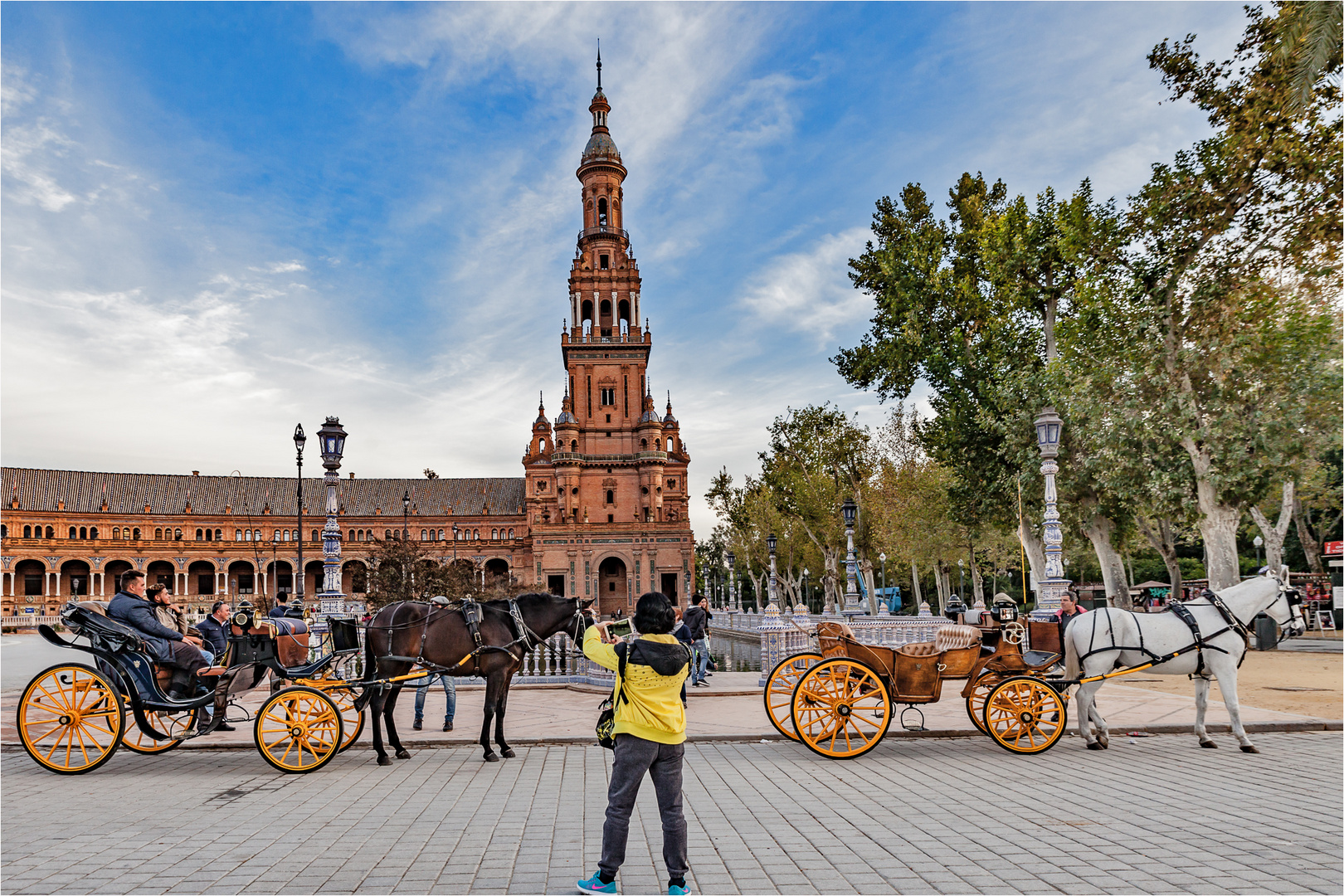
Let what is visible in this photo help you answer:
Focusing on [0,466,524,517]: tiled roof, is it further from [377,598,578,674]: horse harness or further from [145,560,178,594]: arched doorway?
[377,598,578,674]: horse harness

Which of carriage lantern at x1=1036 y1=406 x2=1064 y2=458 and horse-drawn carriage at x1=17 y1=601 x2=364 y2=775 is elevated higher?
carriage lantern at x1=1036 y1=406 x2=1064 y2=458

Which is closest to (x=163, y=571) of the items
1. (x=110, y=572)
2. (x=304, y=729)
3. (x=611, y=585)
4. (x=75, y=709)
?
(x=110, y=572)

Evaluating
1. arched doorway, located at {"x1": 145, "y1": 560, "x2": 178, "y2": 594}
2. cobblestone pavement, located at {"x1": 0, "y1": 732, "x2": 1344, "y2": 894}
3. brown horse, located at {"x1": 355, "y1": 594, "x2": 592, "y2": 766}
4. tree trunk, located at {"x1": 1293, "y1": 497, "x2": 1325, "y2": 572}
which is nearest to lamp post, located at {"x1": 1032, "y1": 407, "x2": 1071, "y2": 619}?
cobblestone pavement, located at {"x1": 0, "y1": 732, "x2": 1344, "y2": 894}

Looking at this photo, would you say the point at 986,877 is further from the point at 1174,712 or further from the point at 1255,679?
the point at 1255,679

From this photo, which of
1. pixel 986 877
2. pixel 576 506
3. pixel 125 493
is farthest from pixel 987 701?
pixel 125 493

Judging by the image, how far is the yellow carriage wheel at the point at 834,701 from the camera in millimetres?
8539

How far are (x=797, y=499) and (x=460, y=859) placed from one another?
37.3 meters

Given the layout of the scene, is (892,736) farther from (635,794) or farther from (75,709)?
(75,709)

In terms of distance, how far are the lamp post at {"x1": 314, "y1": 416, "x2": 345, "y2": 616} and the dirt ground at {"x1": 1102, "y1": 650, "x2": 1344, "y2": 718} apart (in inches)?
488

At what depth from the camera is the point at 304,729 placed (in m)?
7.94

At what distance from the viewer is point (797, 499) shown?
41781 mm

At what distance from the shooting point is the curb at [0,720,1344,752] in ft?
31.5

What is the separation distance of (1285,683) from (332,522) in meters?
17.2

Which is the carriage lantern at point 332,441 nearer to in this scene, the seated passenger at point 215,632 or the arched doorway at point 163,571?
the seated passenger at point 215,632
